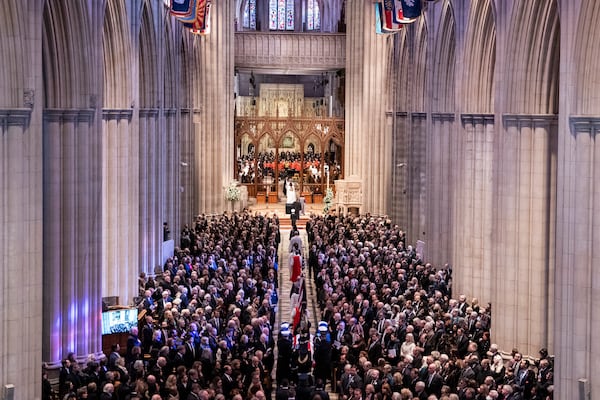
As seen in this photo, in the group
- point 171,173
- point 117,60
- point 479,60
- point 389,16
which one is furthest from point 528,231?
point 171,173

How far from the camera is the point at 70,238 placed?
83.4 feet

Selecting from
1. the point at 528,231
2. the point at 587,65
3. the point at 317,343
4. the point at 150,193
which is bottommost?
the point at 317,343

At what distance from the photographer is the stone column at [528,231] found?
85.0ft

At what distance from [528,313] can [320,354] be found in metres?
5.56

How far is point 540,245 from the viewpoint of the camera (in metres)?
26.2

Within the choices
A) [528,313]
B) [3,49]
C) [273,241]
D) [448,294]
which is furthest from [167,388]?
[273,241]

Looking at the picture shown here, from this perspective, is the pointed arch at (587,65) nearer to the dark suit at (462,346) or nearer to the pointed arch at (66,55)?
the dark suit at (462,346)

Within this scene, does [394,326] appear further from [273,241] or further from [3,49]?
[273,241]

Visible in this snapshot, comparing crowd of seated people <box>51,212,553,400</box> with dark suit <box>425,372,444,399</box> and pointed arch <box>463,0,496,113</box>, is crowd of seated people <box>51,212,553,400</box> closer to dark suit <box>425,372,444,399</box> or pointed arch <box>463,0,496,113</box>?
dark suit <box>425,372,444,399</box>

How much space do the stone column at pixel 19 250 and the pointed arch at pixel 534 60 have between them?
470 inches

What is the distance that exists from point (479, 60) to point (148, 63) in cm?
1229

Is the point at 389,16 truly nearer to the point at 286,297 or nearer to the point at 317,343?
the point at 286,297

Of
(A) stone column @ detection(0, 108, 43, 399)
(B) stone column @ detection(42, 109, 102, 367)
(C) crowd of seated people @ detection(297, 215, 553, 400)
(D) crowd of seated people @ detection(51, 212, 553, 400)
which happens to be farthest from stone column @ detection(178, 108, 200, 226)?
(A) stone column @ detection(0, 108, 43, 399)

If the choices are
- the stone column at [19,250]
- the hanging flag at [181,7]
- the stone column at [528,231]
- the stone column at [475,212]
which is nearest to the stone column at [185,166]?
the hanging flag at [181,7]
